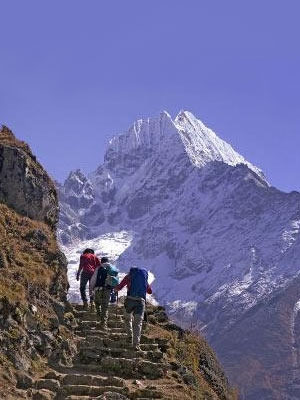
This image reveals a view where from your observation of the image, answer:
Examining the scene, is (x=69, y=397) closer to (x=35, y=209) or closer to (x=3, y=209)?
(x=3, y=209)

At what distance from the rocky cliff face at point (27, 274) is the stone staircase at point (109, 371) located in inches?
20.4

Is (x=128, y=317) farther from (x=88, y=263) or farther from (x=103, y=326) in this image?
(x=88, y=263)

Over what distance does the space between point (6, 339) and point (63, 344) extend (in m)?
3.03

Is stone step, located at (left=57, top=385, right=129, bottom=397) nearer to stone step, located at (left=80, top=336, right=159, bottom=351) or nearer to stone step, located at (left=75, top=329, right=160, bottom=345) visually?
stone step, located at (left=80, top=336, right=159, bottom=351)

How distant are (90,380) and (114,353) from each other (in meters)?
3.04

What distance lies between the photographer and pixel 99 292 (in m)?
22.6

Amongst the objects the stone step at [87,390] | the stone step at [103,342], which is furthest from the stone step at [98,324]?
the stone step at [87,390]

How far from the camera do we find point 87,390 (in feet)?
52.7

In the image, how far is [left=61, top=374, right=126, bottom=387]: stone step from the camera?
1658 cm

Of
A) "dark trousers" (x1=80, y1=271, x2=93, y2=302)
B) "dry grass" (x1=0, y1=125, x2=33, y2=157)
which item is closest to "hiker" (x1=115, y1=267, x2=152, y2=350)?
"dark trousers" (x1=80, y1=271, x2=93, y2=302)

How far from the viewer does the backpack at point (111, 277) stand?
73.3 ft

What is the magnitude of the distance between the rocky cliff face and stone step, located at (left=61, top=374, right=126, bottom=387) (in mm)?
881

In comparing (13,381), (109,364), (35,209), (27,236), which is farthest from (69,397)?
(35,209)

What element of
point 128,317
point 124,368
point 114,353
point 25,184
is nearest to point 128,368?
point 124,368
